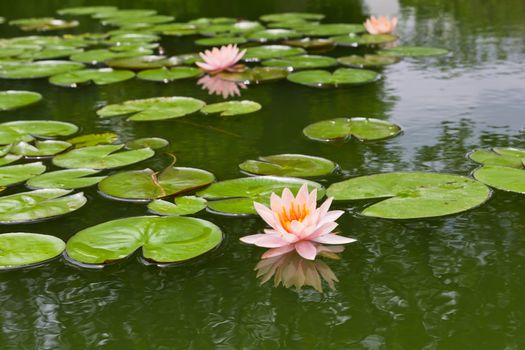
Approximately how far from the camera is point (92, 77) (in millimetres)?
3291

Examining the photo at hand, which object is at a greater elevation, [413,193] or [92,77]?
[92,77]

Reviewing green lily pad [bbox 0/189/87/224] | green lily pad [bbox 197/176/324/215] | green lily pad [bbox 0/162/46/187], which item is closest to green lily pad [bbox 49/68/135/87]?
green lily pad [bbox 0/162/46/187]

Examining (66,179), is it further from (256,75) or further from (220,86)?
(256,75)

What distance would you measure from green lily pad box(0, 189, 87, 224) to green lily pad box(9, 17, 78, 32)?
135 inches

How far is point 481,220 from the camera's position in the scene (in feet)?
5.26

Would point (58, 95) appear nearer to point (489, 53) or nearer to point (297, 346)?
point (489, 53)

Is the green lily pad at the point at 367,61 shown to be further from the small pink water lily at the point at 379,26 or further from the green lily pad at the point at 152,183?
the green lily pad at the point at 152,183

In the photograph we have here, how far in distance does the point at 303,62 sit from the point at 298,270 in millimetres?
2106

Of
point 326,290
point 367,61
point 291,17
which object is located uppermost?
point 291,17

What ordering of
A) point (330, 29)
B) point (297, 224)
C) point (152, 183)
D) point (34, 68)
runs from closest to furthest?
point (297, 224) → point (152, 183) → point (34, 68) → point (330, 29)

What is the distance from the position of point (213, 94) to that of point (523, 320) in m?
1.96

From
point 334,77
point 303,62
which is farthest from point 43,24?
point 334,77

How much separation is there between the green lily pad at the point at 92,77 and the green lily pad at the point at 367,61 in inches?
38.9

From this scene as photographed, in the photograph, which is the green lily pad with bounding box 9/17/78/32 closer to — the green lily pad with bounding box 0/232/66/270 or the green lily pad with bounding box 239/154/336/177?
the green lily pad with bounding box 239/154/336/177
